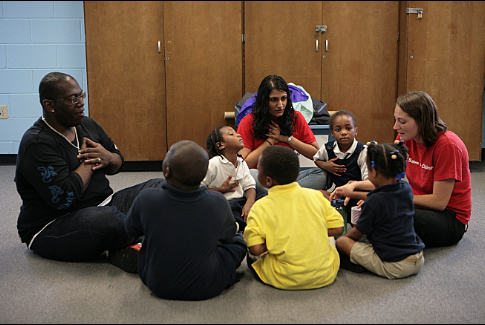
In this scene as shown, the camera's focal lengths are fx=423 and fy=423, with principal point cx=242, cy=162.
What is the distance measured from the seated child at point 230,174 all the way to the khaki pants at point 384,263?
2.19ft

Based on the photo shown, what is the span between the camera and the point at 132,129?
13.3 ft

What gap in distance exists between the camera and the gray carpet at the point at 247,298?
1.42 metres

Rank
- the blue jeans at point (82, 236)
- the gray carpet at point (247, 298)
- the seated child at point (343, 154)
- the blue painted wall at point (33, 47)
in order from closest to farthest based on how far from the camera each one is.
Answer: the gray carpet at point (247, 298) < the blue jeans at point (82, 236) < the seated child at point (343, 154) < the blue painted wall at point (33, 47)

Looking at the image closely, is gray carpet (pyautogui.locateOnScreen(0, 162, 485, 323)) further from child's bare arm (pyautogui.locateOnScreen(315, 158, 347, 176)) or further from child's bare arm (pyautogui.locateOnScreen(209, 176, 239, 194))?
child's bare arm (pyautogui.locateOnScreen(315, 158, 347, 176))

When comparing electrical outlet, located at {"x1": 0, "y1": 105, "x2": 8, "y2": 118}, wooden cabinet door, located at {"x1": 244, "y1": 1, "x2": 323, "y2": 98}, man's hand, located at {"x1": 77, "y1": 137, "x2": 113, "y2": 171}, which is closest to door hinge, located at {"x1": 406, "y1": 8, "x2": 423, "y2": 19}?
wooden cabinet door, located at {"x1": 244, "y1": 1, "x2": 323, "y2": 98}

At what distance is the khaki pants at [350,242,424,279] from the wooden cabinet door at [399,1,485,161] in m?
2.60

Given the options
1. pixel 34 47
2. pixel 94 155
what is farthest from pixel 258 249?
pixel 34 47

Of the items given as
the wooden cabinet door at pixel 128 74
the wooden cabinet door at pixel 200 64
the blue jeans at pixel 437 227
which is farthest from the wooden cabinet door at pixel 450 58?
the wooden cabinet door at pixel 128 74

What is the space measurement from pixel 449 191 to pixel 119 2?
3238 millimetres

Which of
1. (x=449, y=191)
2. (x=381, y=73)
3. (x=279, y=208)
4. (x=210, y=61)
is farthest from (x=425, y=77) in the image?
(x=279, y=208)

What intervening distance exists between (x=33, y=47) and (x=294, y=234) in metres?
3.77

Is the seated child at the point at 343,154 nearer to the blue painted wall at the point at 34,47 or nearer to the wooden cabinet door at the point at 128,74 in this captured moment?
the wooden cabinet door at the point at 128,74

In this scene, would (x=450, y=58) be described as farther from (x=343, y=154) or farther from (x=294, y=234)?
(x=294, y=234)

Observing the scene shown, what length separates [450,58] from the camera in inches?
153
